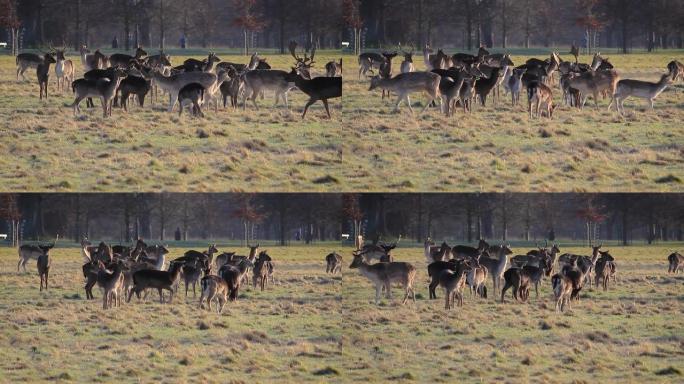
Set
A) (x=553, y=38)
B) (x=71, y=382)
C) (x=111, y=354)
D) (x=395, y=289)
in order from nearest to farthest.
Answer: (x=71, y=382) → (x=111, y=354) → (x=395, y=289) → (x=553, y=38)

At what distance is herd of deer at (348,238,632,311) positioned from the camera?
32.3m

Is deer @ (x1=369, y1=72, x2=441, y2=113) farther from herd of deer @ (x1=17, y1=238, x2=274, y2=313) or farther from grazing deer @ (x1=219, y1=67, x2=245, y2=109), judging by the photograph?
herd of deer @ (x1=17, y1=238, x2=274, y2=313)

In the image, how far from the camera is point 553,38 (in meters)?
37.5

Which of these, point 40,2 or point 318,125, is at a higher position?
point 40,2

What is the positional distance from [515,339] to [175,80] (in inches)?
387

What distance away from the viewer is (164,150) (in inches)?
1262

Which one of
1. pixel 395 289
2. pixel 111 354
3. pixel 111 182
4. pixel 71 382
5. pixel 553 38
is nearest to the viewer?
pixel 71 382

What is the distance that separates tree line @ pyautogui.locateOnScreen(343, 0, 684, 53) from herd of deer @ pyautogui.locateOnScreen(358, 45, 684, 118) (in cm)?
56

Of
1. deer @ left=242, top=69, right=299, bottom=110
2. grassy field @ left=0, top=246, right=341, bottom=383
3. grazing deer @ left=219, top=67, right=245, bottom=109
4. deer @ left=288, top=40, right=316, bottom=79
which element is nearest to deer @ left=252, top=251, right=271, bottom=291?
grassy field @ left=0, top=246, right=341, bottom=383

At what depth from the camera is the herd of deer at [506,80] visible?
113 feet

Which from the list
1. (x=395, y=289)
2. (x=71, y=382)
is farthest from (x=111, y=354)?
(x=395, y=289)

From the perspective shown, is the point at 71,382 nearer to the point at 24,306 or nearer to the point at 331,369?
the point at 331,369

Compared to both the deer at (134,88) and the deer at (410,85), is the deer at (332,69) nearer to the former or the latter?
the deer at (410,85)

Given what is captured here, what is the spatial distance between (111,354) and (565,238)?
13.7m
